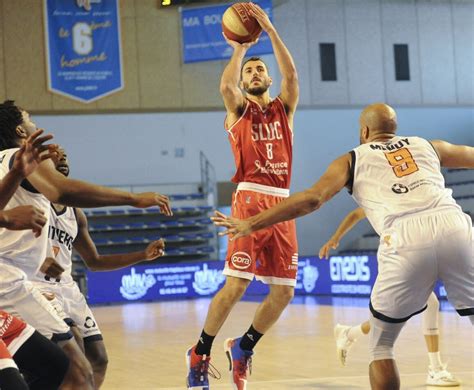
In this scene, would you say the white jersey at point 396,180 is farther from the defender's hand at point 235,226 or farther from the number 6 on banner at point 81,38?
the number 6 on banner at point 81,38

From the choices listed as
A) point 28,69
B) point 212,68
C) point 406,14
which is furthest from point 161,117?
point 406,14

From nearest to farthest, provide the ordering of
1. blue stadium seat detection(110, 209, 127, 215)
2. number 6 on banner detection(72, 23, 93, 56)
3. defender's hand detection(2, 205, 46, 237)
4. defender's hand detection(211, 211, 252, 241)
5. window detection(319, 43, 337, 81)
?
defender's hand detection(2, 205, 46, 237)
defender's hand detection(211, 211, 252, 241)
number 6 on banner detection(72, 23, 93, 56)
blue stadium seat detection(110, 209, 127, 215)
window detection(319, 43, 337, 81)

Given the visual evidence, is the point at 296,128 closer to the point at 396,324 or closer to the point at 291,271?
the point at 291,271

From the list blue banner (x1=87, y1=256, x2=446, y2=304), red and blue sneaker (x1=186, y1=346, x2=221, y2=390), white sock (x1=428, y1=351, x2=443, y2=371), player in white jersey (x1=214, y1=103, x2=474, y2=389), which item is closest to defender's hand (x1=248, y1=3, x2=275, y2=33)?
player in white jersey (x1=214, y1=103, x2=474, y2=389)

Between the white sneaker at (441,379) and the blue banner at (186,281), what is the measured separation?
33.2 feet

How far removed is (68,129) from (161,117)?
2.32 m

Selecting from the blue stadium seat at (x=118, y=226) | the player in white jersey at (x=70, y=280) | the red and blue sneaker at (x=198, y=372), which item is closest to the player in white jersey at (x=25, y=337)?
the player in white jersey at (x=70, y=280)

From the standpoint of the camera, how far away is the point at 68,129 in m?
21.3

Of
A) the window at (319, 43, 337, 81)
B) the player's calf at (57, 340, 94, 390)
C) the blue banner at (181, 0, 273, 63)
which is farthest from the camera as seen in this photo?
the window at (319, 43, 337, 81)

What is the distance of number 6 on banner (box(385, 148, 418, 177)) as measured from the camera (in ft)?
15.3

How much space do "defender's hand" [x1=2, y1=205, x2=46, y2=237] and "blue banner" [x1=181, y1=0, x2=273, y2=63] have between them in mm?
16134

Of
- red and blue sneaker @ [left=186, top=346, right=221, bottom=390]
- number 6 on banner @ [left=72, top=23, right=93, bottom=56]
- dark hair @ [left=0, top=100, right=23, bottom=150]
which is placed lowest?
red and blue sneaker @ [left=186, top=346, right=221, bottom=390]

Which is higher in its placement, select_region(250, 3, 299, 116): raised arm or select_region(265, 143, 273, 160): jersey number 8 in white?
select_region(250, 3, 299, 116): raised arm

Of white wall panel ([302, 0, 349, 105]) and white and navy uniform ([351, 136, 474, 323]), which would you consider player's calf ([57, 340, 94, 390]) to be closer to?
white and navy uniform ([351, 136, 474, 323])
